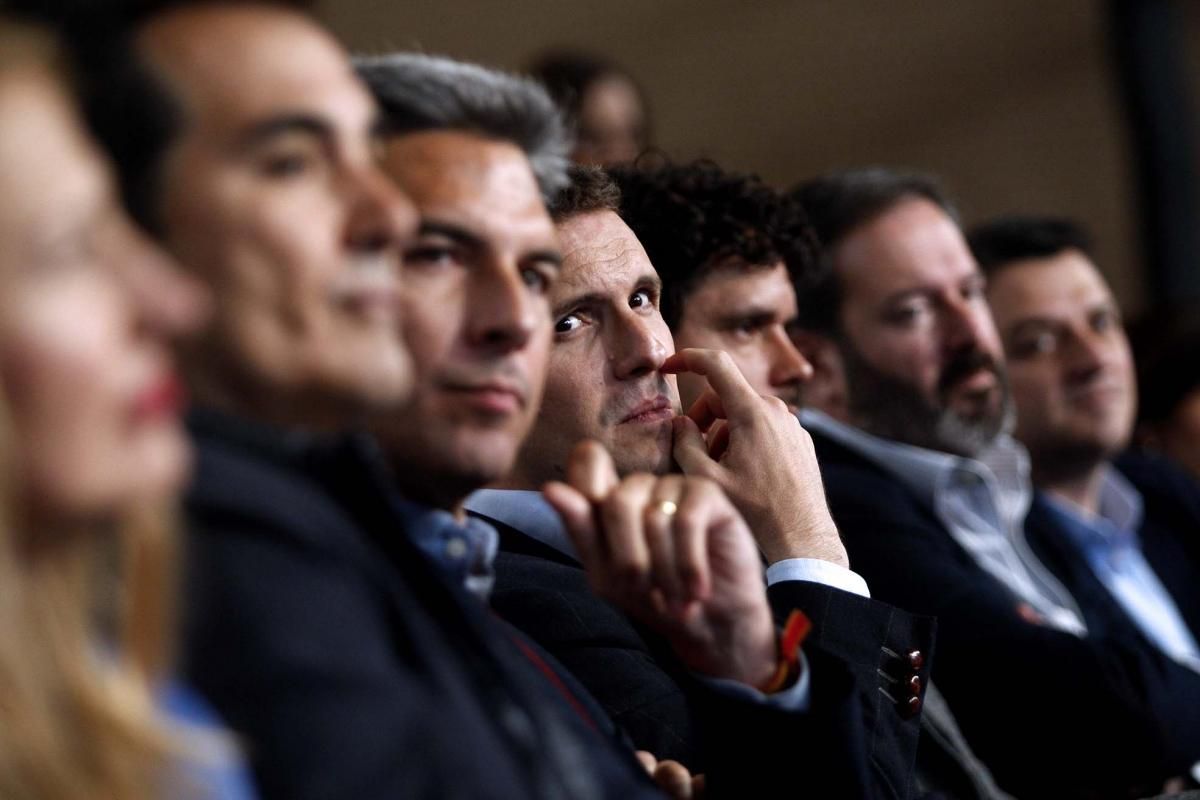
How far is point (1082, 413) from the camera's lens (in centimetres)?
337

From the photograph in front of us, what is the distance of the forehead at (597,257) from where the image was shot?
6.56 feet

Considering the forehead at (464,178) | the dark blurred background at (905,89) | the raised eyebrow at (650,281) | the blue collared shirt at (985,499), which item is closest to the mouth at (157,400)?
the forehead at (464,178)

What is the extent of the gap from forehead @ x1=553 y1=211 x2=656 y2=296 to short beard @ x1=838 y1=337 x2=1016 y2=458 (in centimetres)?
105

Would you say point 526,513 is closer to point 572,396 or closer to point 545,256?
point 572,396

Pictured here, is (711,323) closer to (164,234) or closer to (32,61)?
(164,234)

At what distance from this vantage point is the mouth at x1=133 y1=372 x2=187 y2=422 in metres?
0.95

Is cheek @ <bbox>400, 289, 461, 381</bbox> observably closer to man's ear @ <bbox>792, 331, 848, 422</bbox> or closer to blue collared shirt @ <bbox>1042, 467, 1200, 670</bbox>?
man's ear @ <bbox>792, 331, 848, 422</bbox>

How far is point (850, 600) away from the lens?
173cm

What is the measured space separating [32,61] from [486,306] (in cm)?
53


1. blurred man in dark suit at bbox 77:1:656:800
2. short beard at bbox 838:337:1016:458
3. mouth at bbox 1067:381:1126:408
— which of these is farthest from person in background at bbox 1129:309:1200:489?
blurred man in dark suit at bbox 77:1:656:800

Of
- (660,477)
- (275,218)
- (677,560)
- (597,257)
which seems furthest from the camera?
(597,257)

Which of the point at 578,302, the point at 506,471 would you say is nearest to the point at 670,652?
the point at 578,302

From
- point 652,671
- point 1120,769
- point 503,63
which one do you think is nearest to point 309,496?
point 652,671

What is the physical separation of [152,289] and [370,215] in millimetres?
239
